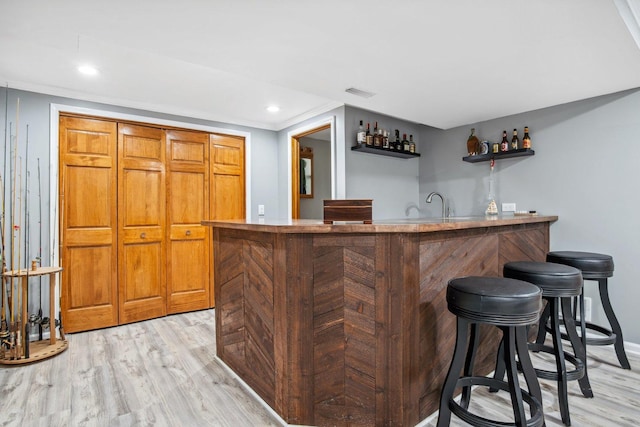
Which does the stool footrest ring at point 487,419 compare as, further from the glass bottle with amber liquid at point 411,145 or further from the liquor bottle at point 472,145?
the glass bottle with amber liquid at point 411,145

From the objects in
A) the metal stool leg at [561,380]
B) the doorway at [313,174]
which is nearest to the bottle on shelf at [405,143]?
the doorway at [313,174]

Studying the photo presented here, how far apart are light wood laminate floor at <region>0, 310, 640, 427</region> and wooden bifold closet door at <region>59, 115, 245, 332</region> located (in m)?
0.62

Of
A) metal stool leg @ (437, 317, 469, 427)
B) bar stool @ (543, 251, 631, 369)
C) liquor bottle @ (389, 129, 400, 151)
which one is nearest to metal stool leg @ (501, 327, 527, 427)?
metal stool leg @ (437, 317, 469, 427)

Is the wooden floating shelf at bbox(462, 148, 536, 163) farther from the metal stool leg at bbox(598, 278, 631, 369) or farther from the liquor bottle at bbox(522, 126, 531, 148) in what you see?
the metal stool leg at bbox(598, 278, 631, 369)

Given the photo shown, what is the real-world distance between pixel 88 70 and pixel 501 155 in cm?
371

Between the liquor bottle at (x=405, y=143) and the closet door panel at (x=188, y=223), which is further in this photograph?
the liquor bottle at (x=405, y=143)

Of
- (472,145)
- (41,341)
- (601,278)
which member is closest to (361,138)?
(472,145)

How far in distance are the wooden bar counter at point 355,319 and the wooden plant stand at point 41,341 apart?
195 cm

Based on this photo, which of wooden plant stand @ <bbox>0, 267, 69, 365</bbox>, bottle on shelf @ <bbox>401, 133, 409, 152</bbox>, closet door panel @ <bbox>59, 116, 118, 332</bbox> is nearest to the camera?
wooden plant stand @ <bbox>0, 267, 69, 365</bbox>

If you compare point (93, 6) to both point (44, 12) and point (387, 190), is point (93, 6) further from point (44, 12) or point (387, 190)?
point (387, 190)

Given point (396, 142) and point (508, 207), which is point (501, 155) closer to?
point (508, 207)

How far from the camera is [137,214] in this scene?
11.4 feet

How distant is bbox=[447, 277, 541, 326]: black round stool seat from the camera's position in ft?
4.54

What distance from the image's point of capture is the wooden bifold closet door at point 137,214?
3.17 metres
